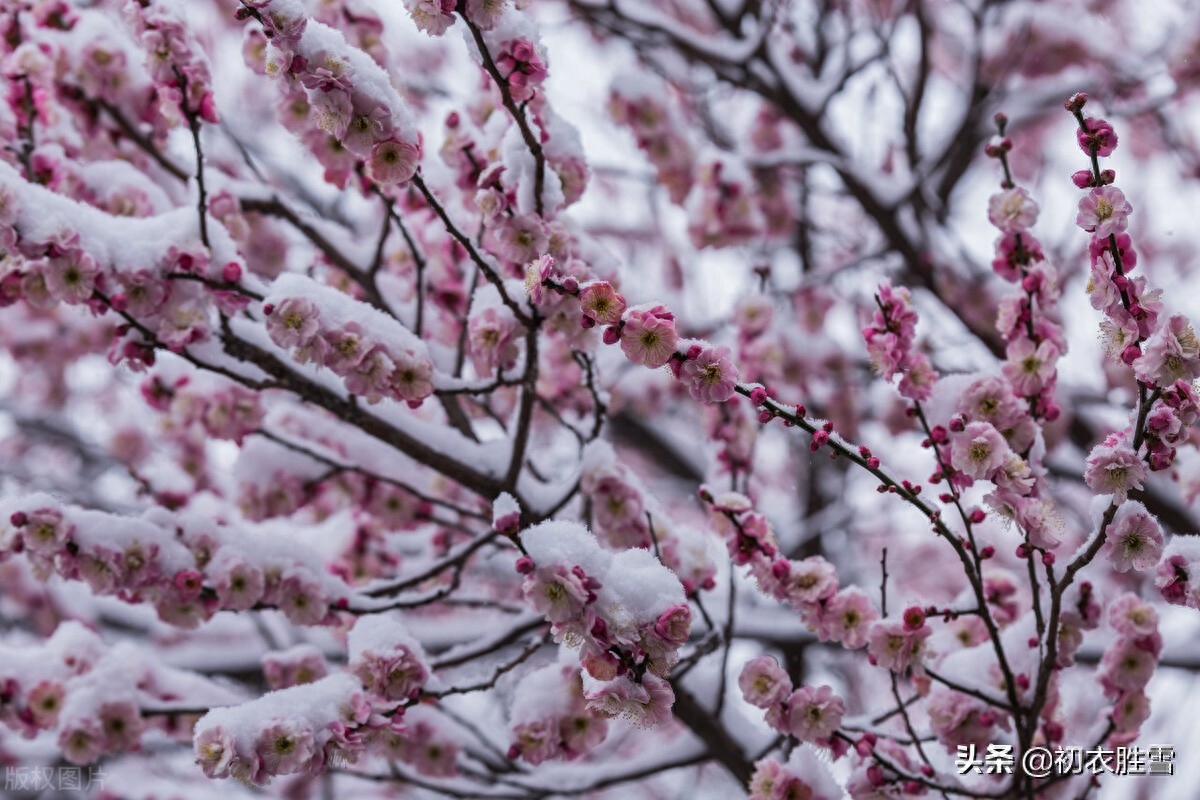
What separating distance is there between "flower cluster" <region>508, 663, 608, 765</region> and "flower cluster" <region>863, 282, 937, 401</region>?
1.13 m

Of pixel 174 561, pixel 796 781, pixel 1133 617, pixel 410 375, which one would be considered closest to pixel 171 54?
pixel 410 375

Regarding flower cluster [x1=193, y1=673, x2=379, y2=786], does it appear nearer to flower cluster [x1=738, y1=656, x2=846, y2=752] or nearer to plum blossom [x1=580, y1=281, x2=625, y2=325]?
flower cluster [x1=738, y1=656, x2=846, y2=752]

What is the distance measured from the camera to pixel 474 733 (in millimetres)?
3066

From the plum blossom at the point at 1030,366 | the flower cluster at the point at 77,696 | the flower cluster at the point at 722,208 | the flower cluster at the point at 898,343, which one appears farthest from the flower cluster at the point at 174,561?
the flower cluster at the point at 722,208

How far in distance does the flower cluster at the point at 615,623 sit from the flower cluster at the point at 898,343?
2.56 ft

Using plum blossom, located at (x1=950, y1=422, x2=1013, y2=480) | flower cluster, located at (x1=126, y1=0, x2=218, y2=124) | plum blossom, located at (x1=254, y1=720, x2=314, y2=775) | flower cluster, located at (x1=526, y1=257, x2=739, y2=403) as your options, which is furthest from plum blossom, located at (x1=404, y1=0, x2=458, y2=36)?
plum blossom, located at (x1=254, y1=720, x2=314, y2=775)

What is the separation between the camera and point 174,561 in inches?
104

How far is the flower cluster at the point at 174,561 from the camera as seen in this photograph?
256cm

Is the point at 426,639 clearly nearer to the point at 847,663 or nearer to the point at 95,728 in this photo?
the point at 95,728

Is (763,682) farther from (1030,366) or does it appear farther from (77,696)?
(77,696)

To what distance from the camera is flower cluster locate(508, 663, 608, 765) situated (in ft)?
8.82

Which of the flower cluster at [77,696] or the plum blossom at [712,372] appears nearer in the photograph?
the plum blossom at [712,372]

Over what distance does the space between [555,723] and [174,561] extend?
1.07 meters

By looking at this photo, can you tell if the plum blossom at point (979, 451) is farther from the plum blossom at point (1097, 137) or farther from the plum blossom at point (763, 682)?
the plum blossom at point (763, 682)
